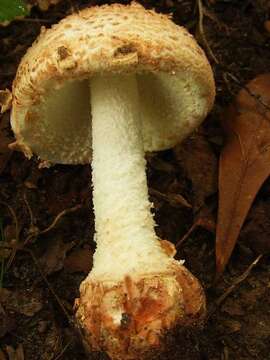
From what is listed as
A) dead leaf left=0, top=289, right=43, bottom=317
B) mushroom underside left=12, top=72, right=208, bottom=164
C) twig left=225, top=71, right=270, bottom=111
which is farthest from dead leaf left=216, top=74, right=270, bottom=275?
dead leaf left=0, top=289, right=43, bottom=317

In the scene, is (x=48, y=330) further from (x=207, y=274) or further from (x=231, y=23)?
(x=231, y=23)

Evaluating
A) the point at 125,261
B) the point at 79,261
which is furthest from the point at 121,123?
the point at 79,261

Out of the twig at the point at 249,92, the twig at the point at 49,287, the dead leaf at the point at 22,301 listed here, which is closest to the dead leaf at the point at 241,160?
the twig at the point at 249,92

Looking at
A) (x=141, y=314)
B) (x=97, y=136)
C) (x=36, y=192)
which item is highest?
(x=97, y=136)

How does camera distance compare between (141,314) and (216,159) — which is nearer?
(141,314)

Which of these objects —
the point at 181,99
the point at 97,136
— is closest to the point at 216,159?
the point at 181,99

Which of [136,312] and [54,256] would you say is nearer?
[136,312]

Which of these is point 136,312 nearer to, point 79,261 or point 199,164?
point 79,261
